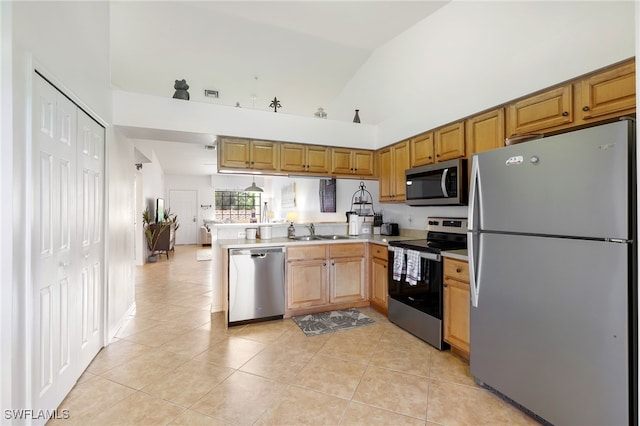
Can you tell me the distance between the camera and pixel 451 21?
260 cm

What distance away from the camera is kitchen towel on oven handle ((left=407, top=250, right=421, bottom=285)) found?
2.63 m

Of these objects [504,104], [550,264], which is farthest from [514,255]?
[504,104]

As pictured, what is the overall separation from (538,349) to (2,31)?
3.19m

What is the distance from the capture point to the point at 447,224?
2957 mm

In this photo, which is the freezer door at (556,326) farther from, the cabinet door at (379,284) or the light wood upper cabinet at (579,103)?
the cabinet door at (379,284)

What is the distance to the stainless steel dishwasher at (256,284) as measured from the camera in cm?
299

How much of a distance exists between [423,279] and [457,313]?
42 cm

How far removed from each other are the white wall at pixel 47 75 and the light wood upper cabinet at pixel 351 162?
2489 mm

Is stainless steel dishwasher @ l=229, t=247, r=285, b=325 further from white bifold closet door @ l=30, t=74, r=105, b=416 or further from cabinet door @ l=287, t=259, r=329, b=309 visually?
white bifold closet door @ l=30, t=74, r=105, b=416

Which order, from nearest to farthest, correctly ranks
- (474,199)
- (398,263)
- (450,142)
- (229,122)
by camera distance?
(474,199), (450,142), (398,263), (229,122)

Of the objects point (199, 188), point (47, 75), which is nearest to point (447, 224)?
point (47, 75)

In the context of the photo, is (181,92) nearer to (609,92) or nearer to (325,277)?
(325,277)

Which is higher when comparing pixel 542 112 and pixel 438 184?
pixel 542 112

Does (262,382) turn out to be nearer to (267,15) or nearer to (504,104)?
(504,104)
